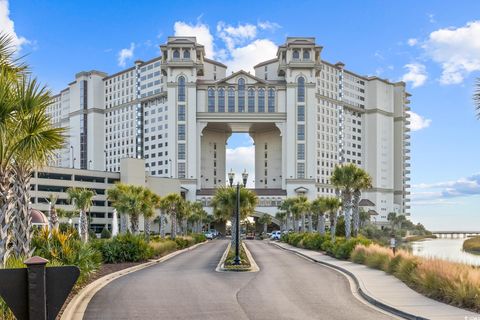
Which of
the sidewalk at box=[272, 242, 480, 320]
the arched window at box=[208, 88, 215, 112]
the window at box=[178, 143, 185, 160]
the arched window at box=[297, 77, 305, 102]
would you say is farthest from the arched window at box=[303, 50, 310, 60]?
the sidewalk at box=[272, 242, 480, 320]

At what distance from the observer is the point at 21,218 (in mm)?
12484

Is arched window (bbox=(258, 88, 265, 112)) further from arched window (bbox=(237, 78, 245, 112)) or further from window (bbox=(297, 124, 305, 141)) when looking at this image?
window (bbox=(297, 124, 305, 141))

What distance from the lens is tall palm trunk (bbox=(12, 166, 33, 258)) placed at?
12.4m

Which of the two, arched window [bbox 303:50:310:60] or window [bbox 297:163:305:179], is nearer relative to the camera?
window [bbox 297:163:305:179]

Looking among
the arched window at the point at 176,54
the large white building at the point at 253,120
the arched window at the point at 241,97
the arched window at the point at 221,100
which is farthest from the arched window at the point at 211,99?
the arched window at the point at 176,54

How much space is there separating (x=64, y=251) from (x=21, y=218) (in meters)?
4.10

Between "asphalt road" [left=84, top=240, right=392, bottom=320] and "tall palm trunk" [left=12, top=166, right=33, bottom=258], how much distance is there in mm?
2270

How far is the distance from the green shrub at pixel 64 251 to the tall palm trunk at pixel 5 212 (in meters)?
4.62

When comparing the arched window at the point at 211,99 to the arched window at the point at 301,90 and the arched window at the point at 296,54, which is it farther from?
the arched window at the point at 296,54

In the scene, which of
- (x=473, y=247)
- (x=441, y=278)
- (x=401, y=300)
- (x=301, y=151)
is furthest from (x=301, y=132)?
(x=401, y=300)

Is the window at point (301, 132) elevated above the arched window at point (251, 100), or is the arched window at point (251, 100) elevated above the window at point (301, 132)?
the arched window at point (251, 100)

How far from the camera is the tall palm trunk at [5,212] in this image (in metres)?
10.3

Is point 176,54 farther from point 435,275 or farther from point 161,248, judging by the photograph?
point 435,275

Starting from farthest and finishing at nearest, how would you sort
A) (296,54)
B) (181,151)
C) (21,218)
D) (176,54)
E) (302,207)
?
(296,54), (176,54), (181,151), (302,207), (21,218)
